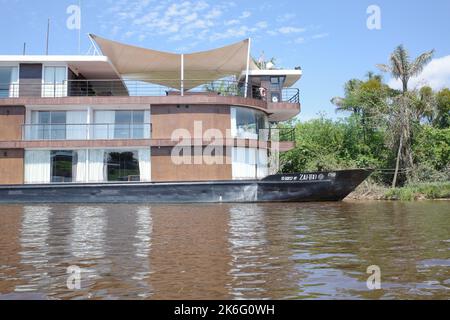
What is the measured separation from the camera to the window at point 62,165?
18.6 m

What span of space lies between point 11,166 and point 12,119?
6.43 feet

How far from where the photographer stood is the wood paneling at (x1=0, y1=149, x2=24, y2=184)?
18.2 meters

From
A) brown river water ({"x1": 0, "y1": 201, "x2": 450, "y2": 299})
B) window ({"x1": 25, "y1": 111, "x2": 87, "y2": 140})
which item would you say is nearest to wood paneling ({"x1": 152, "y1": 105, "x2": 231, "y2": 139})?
window ({"x1": 25, "y1": 111, "x2": 87, "y2": 140})

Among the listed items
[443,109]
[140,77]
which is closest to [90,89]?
[140,77]

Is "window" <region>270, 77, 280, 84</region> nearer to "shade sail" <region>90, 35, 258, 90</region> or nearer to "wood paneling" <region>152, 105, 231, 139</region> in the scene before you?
"shade sail" <region>90, 35, 258, 90</region>

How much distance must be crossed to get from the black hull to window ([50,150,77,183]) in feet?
3.64

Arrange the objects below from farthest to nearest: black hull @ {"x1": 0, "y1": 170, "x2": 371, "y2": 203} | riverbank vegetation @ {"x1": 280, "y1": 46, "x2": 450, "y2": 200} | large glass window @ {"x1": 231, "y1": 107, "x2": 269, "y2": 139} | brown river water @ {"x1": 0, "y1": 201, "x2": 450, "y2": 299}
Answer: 1. riverbank vegetation @ {"x1": 280, "y1": 46, "x2": 450, "y2": 200}
2. large glass window @ {"x1": 231, "y1": 107, "x2": 269, "y2": 139}
3. black hull @ {"x1": 0, "y1": 170, "x2": 371, "y2": 203}
4. brown river water @ {"x1": 0, "y1": 201, "x2": 450, "y2": 299}

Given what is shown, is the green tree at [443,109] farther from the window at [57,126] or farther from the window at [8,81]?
the window at [8,81]

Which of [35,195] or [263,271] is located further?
[35,195]

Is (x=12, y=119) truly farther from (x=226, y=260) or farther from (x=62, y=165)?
(x=226, y=260)

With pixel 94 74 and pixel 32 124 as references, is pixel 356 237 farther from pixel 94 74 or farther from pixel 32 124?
pixel 94 74
